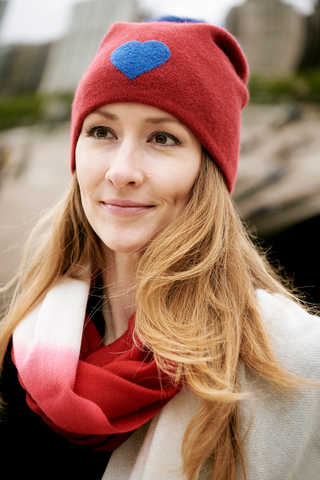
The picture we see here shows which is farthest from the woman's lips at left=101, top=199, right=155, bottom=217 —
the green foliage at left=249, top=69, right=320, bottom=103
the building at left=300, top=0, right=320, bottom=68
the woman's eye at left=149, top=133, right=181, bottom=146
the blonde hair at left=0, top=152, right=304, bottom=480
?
the building at left=300, top=0, right=320, bottom=68

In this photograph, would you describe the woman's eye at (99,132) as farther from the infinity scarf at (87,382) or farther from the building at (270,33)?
the building at (270,33)

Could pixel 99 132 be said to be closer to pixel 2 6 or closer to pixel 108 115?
pixel 108 115

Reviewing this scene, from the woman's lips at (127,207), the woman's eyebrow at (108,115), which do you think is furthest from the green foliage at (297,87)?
the woman's lips at (127,207)

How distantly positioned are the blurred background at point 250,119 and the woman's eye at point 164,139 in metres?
1.48

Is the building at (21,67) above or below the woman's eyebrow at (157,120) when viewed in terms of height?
below

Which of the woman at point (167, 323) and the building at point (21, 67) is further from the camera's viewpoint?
the building at point (21, 67)

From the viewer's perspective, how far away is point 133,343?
1291mm

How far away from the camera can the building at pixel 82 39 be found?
273 centimetres

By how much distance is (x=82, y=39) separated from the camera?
2764 mm

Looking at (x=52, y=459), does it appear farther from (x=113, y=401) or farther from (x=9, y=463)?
(x=113, y=401)

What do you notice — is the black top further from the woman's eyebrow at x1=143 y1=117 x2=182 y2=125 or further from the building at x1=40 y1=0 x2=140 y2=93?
the building at x1=40 y1=0 x2=140 y2=93

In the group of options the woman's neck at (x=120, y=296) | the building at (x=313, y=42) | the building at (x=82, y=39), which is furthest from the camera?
the building at (x=82, y=39)

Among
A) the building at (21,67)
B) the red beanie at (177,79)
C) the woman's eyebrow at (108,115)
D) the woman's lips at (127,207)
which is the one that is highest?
the red beanie at (177,79)

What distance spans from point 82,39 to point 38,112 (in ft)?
1.99
